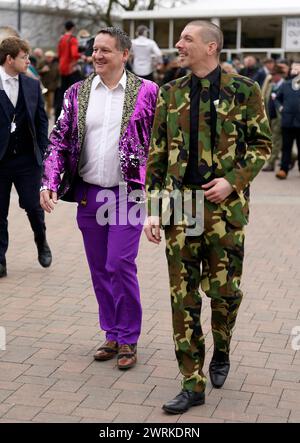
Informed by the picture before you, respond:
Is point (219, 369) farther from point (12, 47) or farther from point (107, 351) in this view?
point (12, 47)

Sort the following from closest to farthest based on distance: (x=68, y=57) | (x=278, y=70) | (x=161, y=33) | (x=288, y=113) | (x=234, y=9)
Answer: (x=288, y=113) < (x=278, y=70) < (x=68, y=57) < (x=234, y=9) < (x=161, y=33)

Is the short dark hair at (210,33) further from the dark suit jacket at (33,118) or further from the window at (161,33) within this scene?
the window at (161,33)

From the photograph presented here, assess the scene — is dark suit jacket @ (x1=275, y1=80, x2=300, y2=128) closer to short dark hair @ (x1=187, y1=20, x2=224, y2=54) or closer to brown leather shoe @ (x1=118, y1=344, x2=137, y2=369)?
brown leather shoe @ (x1=118, y1=344, x2=137, y2=369)

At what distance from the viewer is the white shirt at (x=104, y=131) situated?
4.98m

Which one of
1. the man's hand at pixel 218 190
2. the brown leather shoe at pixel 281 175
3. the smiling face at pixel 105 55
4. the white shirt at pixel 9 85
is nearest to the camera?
the man's hand at pixel 218 190

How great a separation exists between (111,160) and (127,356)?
3.83 feet

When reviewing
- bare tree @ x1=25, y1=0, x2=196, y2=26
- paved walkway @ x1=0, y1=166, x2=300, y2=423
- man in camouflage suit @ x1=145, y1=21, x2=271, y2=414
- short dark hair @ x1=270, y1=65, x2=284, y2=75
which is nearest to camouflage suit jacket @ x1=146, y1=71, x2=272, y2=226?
man in camouflage suit @ x1=145, y1=21, x2=271, y2=414

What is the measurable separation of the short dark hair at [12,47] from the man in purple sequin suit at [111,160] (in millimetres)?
2030

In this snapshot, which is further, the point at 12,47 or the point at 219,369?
the point at 12,47

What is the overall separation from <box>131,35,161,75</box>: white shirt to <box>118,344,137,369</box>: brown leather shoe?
12023 millimetres

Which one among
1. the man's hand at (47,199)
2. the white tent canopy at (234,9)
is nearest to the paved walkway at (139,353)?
the man's hand at (47,199)

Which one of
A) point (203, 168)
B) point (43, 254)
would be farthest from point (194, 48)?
point (43, 254)

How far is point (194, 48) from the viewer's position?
4.26m

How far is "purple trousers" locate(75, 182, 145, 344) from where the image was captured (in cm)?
495
